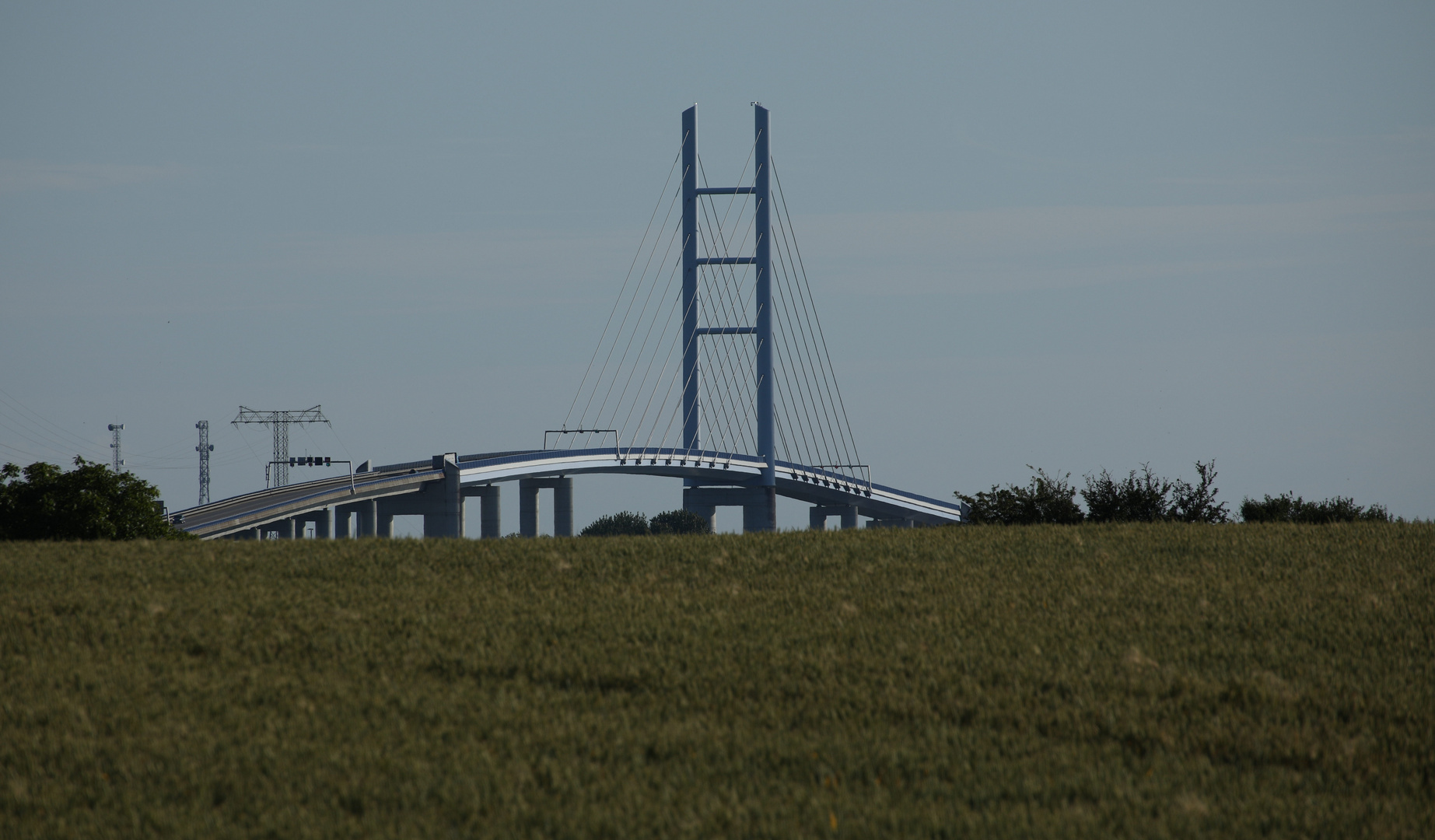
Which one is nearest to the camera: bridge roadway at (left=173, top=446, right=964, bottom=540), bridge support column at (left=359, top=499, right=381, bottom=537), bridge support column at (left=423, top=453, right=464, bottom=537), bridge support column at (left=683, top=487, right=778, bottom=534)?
bridge roadway at (left=173, top=446, right=964, bottom=540)

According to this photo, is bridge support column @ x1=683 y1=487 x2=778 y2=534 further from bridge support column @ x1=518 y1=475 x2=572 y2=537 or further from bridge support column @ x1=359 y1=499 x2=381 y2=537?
bridge support column @ x1=359 y1=499 x2=381 y2=537

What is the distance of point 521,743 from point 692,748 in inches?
50.6

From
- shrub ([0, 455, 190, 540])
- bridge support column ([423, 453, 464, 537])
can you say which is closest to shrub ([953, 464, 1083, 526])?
shrub ([0, 455, 190, 540])

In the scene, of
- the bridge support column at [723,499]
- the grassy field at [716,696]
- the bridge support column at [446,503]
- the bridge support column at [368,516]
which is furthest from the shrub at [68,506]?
the bridge support column at [723,499]

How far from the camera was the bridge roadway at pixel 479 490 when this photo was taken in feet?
180

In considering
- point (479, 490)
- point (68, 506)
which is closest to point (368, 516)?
point (479, 490)

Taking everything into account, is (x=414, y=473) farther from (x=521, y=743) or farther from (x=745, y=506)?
(x=521, y=743)

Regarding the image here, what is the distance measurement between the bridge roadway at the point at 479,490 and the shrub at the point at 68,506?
73.0ft

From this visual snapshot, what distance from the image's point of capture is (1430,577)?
15.4m

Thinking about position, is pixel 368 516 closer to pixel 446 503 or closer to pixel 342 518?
pixel 342 518

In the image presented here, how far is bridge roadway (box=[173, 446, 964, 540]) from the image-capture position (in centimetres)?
5488

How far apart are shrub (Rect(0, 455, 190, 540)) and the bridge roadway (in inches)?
876

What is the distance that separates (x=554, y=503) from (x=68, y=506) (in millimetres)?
39001

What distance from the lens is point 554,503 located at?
6438 cm
